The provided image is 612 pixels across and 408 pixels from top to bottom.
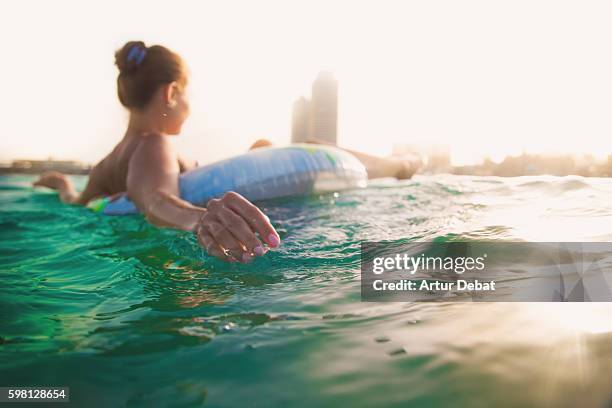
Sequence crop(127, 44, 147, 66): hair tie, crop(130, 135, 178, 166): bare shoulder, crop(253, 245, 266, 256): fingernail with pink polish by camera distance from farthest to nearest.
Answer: crop(127, 44, 147, 66): hair tie, crop(130, 135, 178, 166): bare shoulder, crop(253, 245, 266, 256): fingernail with pink polish

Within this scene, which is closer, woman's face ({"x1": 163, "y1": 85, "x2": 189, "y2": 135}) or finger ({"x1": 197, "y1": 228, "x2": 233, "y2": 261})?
finger ({"x1": 197, "y1": 228, "x2": 233, "y2": 261})

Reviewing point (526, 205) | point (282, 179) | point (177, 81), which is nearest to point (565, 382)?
point (526, 205)

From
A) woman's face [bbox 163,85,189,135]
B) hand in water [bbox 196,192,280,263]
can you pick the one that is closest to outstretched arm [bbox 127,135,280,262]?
hand in water [bbox 196,192,280,263]

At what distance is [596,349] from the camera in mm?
911

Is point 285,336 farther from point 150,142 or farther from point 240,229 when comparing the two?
point 150,142

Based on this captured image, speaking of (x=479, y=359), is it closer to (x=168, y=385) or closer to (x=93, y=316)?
(x=168, y=385)

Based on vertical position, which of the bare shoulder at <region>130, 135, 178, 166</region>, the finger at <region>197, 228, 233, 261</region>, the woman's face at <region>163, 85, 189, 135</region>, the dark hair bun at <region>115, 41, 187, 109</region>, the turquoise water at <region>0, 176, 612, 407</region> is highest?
the dark hair bun at <region>115, 41, 187, 109</region>

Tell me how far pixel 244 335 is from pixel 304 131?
27835 millimetres

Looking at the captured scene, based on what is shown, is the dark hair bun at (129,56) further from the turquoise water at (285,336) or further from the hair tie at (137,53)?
the turquoise water at (285,336)

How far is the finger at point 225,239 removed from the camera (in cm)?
151

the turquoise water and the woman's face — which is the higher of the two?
the woman's face

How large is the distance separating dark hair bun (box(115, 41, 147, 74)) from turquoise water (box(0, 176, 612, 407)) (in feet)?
7.36

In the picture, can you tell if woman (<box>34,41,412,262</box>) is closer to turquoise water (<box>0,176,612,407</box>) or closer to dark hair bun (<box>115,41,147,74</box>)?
dark hair bun (<box>115,41,147,74</box>)

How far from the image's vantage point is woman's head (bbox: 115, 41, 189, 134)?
3.83 m
